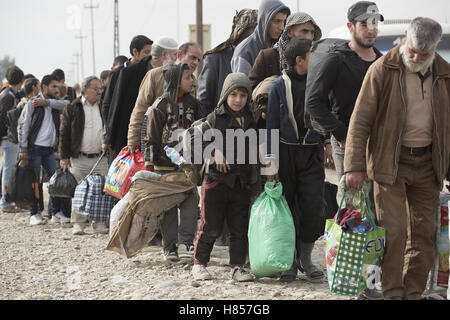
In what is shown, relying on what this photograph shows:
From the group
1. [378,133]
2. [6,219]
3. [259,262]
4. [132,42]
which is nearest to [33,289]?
[259,262]

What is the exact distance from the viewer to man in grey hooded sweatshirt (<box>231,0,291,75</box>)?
20.2 feet

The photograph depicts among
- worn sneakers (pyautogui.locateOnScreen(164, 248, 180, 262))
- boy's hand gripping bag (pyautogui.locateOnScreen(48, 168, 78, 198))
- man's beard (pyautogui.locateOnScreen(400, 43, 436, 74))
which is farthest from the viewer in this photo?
boy's hand gripping bag (pyautogui.locateOnScreen(48, 168, 78, 198))

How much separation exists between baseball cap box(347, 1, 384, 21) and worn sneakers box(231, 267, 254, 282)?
215 cm

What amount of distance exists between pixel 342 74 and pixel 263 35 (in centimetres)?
137

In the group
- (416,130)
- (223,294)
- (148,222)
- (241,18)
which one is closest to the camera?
(416,130)

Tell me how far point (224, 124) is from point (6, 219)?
5.02 m

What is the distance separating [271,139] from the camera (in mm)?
5461

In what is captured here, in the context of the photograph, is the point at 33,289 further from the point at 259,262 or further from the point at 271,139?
the point at 271,139

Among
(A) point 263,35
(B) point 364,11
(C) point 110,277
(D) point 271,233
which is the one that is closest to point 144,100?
(A) point 263,35

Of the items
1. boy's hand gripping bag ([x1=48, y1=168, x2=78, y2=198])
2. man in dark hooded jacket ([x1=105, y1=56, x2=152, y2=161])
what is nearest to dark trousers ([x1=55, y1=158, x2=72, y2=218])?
boy's hand gripping bag ([x1=48, y1=168, x2=78, y2=198])

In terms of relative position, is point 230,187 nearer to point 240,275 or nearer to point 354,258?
point 240,275

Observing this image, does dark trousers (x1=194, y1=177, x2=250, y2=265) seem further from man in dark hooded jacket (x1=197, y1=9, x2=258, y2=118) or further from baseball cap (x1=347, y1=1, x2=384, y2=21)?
baseball cap (x1=347, y1=1, x2=384, y2=21)

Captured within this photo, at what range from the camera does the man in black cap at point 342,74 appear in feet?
16.6

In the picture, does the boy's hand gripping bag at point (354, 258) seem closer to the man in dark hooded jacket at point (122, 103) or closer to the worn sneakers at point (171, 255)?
the worn sneakers at point (171, 255)
